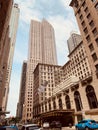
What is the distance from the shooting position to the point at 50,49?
561ft

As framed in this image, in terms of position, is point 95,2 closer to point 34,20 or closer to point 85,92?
point 85,92

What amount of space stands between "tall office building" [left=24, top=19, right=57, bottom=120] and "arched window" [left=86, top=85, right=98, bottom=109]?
92851 mm

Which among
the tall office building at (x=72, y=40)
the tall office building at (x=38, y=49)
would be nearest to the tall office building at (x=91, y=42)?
the tall office building at (x=38, y=49)

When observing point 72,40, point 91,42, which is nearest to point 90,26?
point 91,42

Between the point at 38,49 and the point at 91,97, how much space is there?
13298 cm

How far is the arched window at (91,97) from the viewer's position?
103 feet

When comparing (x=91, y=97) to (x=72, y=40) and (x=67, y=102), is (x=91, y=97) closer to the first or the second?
(x=67, y=102)

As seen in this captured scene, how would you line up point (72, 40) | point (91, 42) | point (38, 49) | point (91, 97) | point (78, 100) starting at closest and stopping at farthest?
point (91, 97)
point (91, 42)
point (78, 100)
point (38, 49)
point (72, 40)

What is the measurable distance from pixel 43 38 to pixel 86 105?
15288cm

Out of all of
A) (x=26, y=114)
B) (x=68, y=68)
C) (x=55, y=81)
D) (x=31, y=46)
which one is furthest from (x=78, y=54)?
(x=31, y=46)

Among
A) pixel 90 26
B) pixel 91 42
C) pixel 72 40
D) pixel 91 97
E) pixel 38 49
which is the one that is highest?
pixel 72 40

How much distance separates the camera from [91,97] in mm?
32750

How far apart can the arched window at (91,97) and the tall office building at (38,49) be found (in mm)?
92851

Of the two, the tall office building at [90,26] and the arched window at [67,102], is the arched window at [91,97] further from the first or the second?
the arched window at [67,102]
